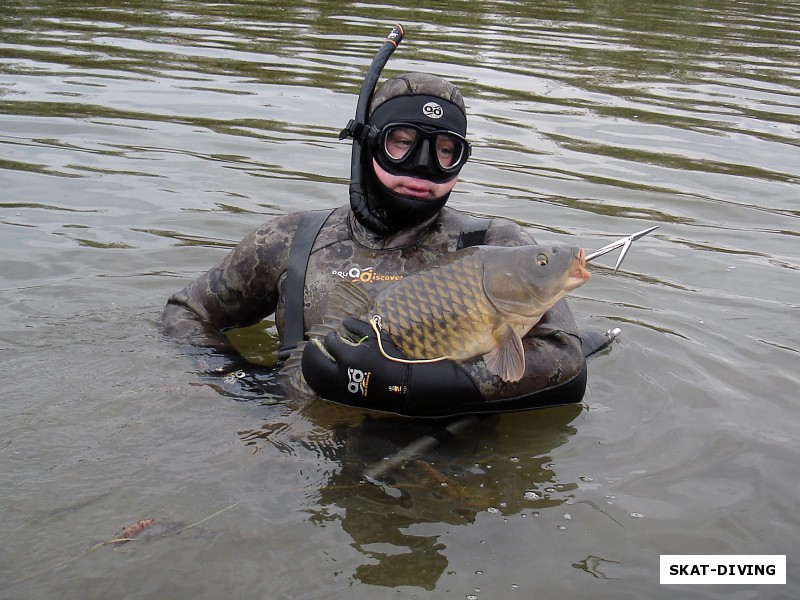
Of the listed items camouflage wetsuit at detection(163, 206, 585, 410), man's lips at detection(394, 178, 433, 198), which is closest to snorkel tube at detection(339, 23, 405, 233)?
camouflage wetsuit at detection(163, 206, 585, 410)

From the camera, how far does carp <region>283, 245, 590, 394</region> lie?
417 cm

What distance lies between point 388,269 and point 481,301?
0.92 metres

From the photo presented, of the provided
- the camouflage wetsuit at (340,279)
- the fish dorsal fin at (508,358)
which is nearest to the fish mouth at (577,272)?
the fish dorsal fin at (508,358)

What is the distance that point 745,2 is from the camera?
66.9 feet

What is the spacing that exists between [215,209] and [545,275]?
4.53m

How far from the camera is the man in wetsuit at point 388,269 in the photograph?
4.45 meters

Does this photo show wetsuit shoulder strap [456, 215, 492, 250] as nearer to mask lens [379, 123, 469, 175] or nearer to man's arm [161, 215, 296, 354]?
mask lens [379, 123, 469, 175]

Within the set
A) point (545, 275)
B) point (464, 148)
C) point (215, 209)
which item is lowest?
point (215, 209)

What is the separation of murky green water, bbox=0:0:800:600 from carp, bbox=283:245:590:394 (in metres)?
0.50

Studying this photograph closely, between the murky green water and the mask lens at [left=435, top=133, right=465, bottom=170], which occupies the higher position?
the mask lens at [left=435, top=133, right=465, bottom=170]

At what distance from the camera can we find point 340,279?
5.04 m

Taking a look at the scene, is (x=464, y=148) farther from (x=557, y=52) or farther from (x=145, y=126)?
(x=557, y=52)

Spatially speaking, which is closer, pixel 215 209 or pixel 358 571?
pixel 358 571

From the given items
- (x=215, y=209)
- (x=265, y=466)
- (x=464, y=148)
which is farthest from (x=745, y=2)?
(x=265, y=466)
